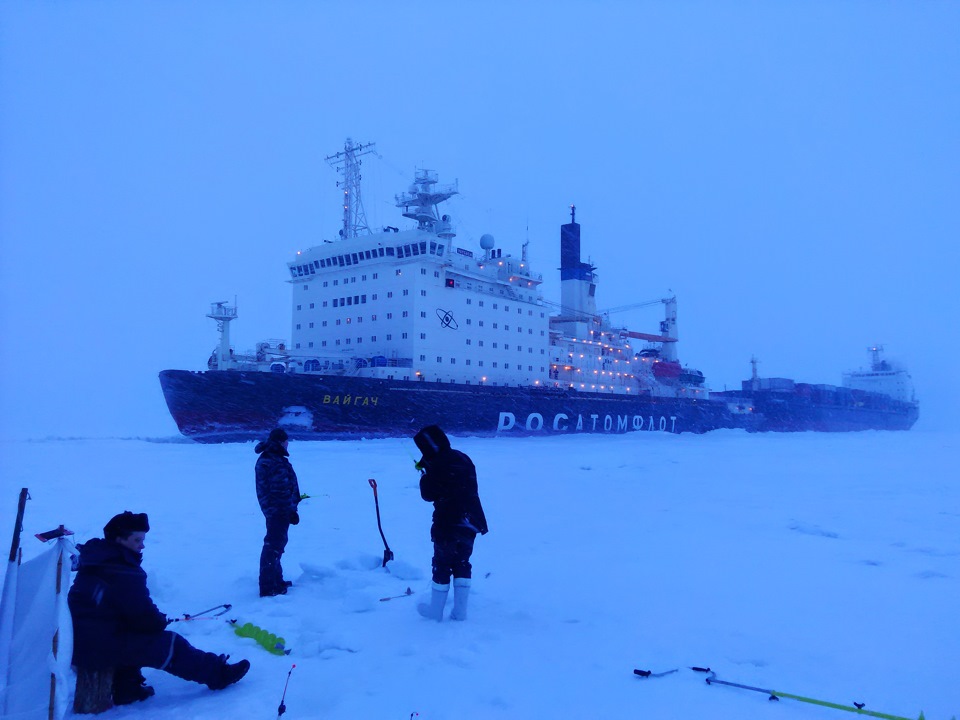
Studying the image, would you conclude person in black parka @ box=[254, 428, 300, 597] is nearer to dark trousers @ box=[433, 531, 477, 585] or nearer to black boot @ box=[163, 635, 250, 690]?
dark trousers @ box=[433, 531, 477, 585]

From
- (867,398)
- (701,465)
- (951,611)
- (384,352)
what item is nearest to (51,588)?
(951,611)

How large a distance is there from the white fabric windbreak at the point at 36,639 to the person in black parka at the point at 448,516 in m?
1.95

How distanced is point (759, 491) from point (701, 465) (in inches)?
165

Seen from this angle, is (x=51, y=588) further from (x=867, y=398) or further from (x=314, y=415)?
(x=867, y=398)

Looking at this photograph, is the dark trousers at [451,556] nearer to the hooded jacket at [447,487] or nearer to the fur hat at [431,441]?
the hooded jacket at [447,487]

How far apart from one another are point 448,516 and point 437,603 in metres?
0.54

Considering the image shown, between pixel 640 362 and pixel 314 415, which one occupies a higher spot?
pixel 640 362

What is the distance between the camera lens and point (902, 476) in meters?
11.9

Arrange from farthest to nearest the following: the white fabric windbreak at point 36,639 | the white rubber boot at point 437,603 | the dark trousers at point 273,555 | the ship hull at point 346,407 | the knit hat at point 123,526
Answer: the ship hull at point 346,407, the dark trousers at point 273,555, the white rubber boot at point 437,603, the knit hat at point 123,526, the white fabric windbreak at point 36,639

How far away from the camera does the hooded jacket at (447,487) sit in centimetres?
390

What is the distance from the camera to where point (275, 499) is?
14.7 ft

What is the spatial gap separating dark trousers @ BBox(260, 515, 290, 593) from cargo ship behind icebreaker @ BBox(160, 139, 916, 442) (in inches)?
618

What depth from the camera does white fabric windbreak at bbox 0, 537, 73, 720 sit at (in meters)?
2.33

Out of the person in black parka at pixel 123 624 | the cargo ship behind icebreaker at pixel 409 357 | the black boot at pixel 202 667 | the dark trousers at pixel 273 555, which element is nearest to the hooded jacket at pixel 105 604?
the person in black parka at pixel 123 624
